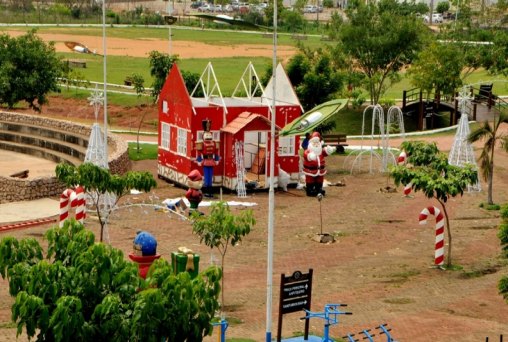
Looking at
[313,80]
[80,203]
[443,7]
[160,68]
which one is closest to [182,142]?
[80,203]

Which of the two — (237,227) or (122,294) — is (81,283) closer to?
(122,294)

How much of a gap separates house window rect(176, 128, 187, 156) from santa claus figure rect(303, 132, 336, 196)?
13.4ft

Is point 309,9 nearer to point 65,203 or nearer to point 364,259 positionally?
point 65,203

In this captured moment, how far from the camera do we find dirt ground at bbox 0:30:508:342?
22.8m

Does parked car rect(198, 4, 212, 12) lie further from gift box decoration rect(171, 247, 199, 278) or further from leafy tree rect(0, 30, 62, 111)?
gift box decoration rect(171, 247, 199, 278)

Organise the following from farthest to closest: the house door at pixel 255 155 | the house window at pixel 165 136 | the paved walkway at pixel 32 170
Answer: the house window at pixel 165 136 → the house door at pixel 255 155 → the paved walkway at pixel 32 170

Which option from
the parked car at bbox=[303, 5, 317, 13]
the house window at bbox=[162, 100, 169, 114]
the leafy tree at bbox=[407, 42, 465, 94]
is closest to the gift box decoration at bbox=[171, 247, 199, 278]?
the house window at bbox=[162, 100, 169, 114]

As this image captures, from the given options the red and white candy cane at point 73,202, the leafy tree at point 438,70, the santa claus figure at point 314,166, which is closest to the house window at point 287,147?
the santa claus figure at point 314,166

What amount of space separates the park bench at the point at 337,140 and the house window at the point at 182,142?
878 cm

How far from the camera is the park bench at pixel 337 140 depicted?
4578 centimetres

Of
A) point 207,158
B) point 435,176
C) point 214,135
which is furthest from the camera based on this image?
point 214,135

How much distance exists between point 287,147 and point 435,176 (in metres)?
11.5

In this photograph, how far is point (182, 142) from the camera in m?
38.4

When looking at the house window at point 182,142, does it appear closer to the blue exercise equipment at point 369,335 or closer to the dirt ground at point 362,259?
the dirt ground at point 362,259
